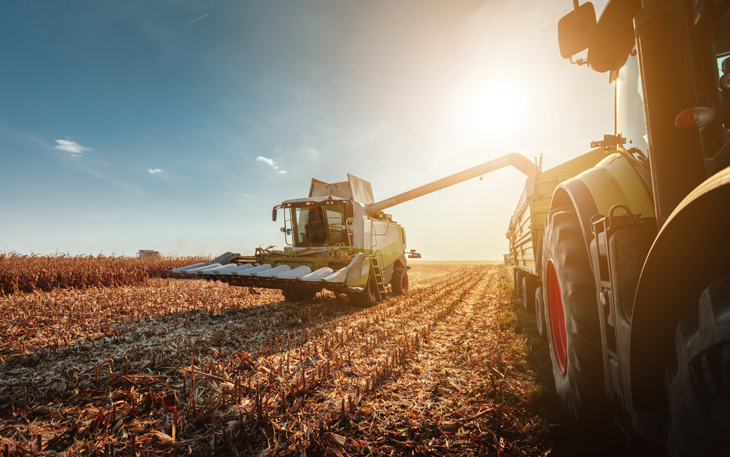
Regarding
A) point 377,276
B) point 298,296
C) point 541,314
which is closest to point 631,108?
point 541,314

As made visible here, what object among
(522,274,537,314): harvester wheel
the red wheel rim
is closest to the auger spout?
(522,274,537,314): harvester wheel

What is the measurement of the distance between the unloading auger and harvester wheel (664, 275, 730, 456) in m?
5.29

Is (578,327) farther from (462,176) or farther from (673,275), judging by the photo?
(462,176)

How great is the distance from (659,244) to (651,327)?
384mm

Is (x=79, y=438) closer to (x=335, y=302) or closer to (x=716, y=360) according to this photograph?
(x=716, y=360)

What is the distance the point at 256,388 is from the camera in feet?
10.4

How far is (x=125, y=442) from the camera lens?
235cm

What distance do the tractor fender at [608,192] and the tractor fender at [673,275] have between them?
26.0 inches

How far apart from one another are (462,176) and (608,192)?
418 inches

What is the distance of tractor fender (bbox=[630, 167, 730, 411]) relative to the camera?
1.01m

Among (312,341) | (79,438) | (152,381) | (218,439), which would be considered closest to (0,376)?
(152,381)

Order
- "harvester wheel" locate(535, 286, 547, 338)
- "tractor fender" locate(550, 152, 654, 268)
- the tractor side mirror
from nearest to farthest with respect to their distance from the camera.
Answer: "tractor fender" locate(550, 152, 654, 268) < the tractor side mirror < "harvester wheel" locate(535, 286, 547, 338)

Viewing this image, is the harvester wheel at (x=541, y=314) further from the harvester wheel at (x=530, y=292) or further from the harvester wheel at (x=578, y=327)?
the harvester wheel at (x=578, y=327)

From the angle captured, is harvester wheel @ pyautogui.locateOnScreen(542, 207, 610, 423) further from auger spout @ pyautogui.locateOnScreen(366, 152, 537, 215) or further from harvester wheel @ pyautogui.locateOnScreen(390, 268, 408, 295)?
auger spout @ pyautogui.locateOnScreen(366, 152, 537, 215)
